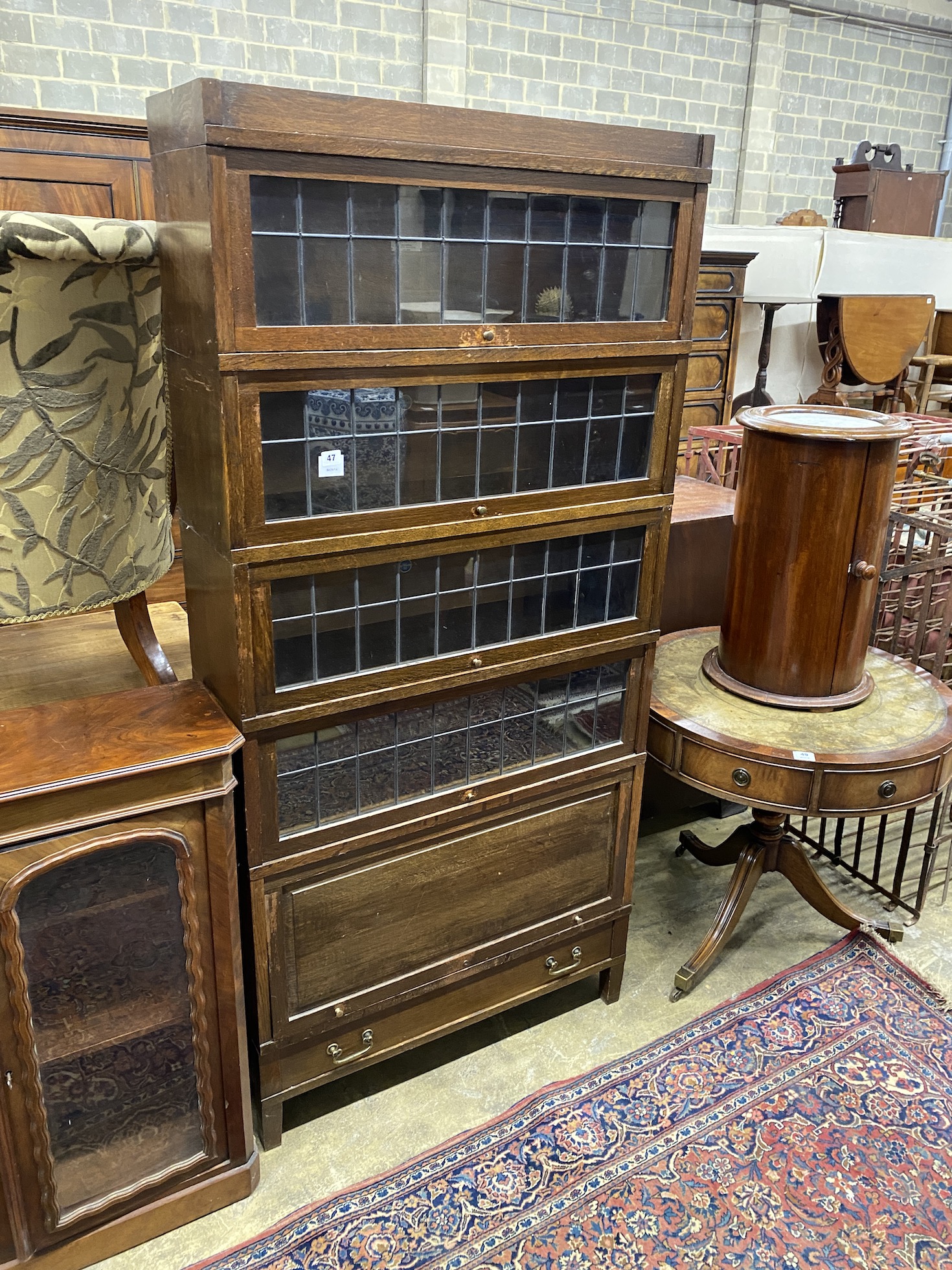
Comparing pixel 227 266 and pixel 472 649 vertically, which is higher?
pixel 227 266

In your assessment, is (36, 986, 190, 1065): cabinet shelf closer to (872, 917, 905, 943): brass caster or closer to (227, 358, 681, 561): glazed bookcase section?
(227, 358, 681, 561): glazed bookcase section

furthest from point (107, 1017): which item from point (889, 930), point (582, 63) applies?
point (582, 63)

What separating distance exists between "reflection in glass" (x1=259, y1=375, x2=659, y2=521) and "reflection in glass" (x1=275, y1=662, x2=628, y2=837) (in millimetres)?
377

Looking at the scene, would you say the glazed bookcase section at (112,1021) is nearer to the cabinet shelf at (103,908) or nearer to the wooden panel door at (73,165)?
the cabinet shelf at (103,908)

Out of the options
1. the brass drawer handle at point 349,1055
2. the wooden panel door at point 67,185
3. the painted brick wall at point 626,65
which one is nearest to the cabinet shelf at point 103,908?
the brass drawer handle at point 349,1055

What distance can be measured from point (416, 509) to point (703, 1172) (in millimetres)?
1280

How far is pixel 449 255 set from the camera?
4.36 ft

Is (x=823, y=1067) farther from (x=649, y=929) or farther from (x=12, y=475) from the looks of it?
(x=12, y=475)

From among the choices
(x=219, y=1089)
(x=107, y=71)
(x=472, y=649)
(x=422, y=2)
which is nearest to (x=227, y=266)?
(x=472, y=649)

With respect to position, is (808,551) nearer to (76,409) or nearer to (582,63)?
(76,409)

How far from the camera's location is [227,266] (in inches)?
45.6

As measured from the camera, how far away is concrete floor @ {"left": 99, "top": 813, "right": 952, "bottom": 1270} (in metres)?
1.60

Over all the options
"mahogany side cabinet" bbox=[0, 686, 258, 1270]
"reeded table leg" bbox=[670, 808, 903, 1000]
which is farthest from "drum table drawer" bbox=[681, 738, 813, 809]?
"mahogany side cabinet" bbox=[0, 686, 258, 1270]

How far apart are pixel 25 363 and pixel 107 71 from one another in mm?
4431
